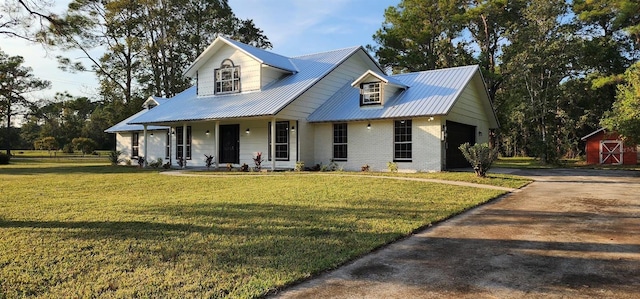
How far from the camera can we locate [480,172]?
1363 cm

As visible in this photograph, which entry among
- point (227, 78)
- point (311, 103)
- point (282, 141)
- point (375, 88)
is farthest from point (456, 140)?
point (227, 78)

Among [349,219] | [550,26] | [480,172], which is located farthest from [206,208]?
[550,26]

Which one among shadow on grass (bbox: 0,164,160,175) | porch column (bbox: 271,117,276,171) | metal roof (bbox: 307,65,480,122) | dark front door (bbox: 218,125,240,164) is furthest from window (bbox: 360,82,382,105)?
shadow on grass (bbox: 0,164,160,175)

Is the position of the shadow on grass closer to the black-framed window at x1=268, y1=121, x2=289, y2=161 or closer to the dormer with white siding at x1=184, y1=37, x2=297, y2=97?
the dormer with white siding at x1=184, y1=37, x2=297, y2=97

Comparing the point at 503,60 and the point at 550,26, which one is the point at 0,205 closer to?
the point at 550,26

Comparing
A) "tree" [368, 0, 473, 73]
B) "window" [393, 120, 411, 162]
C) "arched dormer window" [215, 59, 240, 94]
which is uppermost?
"tree" [368, 0, 473, 73]

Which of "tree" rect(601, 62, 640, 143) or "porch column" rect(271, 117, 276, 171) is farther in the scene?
"porch column" rect(271, 117, 276, 171)

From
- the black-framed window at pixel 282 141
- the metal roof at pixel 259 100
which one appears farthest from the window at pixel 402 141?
the black-framed window at pixel 282 141

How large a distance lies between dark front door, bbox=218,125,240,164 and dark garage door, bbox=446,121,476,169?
10.4 metres

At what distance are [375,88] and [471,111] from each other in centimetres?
524

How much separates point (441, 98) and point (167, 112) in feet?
49.7

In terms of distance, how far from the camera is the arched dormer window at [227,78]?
2190cm

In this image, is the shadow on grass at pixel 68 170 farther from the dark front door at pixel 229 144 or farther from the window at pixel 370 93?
the window at pixel 370 93

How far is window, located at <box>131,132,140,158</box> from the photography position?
28.0 meters
